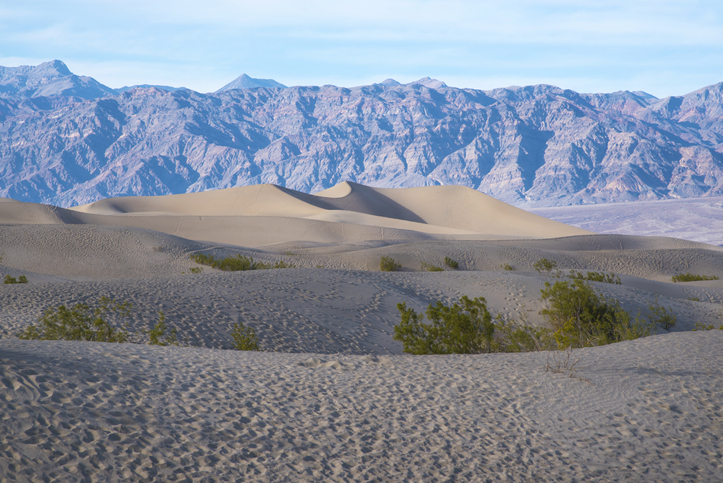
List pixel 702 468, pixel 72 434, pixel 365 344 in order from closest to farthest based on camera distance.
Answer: pixel 72 434 < pixel 702 468 < pixel 365 344

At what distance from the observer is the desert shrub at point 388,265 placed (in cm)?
2145

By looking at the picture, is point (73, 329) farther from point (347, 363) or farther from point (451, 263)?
point (451, 263)

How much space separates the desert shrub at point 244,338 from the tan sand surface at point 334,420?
2.43 meters

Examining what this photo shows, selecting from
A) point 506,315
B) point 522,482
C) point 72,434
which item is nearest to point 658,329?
point 506,315

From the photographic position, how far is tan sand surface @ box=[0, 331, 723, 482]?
4.09 meters

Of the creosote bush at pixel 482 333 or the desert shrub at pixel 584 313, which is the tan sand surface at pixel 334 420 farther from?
the desert shrub at pixel 584 313

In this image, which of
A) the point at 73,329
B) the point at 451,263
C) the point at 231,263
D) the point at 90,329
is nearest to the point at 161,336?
the point at 90,329

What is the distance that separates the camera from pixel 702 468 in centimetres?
450

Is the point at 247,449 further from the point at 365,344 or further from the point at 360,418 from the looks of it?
the point at 365,344

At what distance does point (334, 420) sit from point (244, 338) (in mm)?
4710

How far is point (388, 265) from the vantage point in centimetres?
2147

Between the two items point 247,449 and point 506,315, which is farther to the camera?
point 506,315

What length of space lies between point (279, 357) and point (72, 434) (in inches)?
128

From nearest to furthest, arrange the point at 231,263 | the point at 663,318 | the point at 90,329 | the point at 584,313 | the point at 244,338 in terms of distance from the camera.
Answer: the point at 90,329 < the point at 244,338 < the point at 584,313 < the point at 663,318 < the point at 231,263
